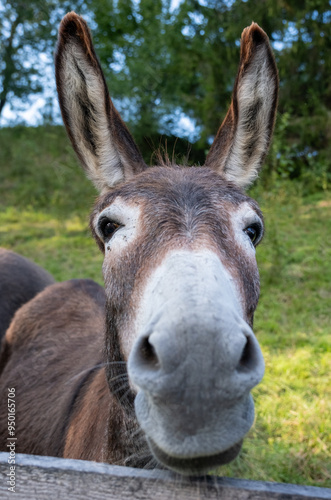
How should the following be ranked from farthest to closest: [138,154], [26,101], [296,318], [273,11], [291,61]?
[26,101] < [291,61] < [273,11] < [296,318] < [138,154]

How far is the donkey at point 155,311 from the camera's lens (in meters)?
1.38

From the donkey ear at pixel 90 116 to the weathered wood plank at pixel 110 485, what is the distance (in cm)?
190

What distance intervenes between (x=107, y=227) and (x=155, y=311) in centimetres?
90

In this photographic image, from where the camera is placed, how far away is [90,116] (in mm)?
2828

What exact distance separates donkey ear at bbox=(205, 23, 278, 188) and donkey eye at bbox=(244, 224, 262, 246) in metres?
0.68

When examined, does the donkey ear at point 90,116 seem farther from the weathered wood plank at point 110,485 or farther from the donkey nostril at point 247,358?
the weathered wood plank at point 110,485

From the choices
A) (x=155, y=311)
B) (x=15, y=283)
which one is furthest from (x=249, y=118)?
(x=15, y=283)

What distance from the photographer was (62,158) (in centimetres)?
1705

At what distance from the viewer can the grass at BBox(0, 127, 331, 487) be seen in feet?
13.1

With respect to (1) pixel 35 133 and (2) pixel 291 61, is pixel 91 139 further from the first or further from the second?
(1) pixel 35 133

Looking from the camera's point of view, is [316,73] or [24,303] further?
[316,73]

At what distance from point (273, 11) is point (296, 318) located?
8965mm

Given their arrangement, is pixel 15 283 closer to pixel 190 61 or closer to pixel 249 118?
pixel 249 118

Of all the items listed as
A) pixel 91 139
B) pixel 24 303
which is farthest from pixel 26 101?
pixel 91 139
